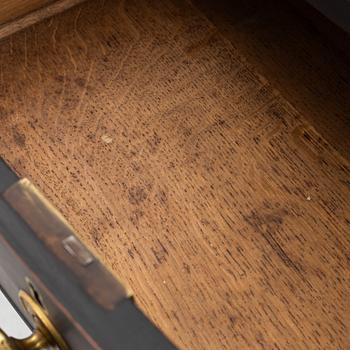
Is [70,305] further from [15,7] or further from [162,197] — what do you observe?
[15,7]

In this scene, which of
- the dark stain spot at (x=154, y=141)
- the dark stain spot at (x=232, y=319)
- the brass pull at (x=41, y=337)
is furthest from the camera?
the dark stain spot at (x=154, y=141)

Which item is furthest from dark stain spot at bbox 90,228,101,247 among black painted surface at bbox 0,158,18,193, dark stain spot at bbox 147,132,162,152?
black painted surface at bbox 0,158,18,193

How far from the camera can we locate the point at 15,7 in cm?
81

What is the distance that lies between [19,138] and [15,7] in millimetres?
163

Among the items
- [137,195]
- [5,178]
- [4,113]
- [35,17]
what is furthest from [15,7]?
[5,178]

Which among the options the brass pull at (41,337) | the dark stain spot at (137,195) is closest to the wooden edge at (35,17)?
the dark stain spot at (137,195)

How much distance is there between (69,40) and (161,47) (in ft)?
0.32

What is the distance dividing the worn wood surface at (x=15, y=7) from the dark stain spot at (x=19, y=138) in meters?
0.15

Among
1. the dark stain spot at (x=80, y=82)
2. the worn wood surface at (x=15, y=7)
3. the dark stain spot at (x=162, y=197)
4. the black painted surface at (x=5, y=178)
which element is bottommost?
the dark stain spot at (x=162, y=197)

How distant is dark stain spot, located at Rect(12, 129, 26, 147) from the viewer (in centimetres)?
73

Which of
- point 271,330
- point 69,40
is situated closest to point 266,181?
point 271,330

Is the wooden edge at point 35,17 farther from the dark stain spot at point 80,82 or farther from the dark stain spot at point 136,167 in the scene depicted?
the dark stain spot at point 136,167

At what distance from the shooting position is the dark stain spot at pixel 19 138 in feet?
2.40

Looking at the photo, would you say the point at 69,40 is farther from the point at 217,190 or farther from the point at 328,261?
the point at 328,261
